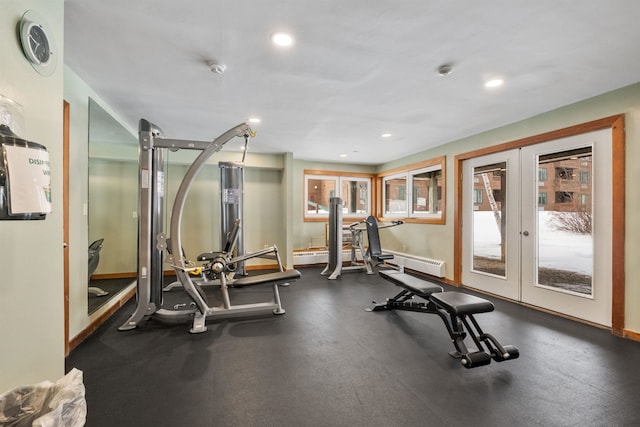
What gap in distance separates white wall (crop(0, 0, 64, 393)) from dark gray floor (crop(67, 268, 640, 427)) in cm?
58

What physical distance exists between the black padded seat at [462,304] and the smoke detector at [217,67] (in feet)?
8.61

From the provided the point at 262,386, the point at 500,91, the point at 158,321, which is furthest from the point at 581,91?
the point at 158,321

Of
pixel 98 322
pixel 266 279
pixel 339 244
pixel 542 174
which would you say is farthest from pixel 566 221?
pixel 98 322

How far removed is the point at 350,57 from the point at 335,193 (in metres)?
4.50

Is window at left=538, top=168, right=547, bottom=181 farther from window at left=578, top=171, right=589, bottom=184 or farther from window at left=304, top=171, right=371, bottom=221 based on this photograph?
window at left=304, top=171, right=371, bottom=221

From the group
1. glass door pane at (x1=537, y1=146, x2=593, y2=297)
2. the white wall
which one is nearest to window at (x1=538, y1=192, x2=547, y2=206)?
glass door pane at (x1=537, y1=146, x2=593, y2=297)

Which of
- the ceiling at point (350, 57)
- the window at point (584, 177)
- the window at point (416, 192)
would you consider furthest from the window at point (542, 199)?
the window at point (416, 192)

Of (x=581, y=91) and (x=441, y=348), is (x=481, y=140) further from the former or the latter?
(x=441, y=348)

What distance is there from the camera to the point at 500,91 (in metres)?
2.71

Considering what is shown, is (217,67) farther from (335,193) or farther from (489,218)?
(335,193)

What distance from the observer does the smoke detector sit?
2.20 m

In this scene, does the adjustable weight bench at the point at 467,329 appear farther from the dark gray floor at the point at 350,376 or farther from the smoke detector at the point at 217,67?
the smoke detector at the point at 217,67

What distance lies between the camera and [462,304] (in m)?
2.21

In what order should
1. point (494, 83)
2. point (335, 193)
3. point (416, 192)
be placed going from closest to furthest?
point (494, 83) → point (416, 192) → point (335, 193)
